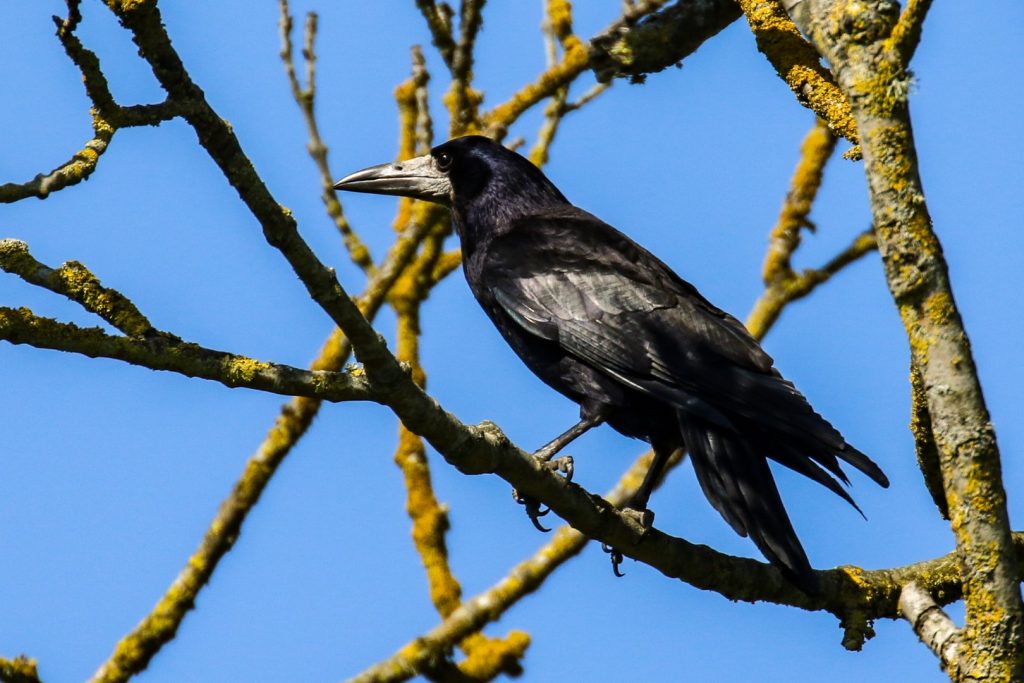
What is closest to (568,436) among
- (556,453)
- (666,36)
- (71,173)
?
(556,453)

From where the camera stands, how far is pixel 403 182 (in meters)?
7.34

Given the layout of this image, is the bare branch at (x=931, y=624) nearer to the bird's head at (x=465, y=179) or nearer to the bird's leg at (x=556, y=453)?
the bird's leg at (x=556, y=453)

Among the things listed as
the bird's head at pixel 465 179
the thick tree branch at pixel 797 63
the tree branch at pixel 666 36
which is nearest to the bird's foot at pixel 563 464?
the thick tree branch at pixel 797 63

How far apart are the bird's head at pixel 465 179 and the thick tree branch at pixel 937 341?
3.58 meters

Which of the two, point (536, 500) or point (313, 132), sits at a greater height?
point (313, 132)

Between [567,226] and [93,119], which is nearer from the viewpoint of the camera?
[93,119]

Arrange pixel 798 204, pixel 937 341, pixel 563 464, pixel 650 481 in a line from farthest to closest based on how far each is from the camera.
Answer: pixel 798 204
pixel 650 481
pixel 563 464
pixel 937 341

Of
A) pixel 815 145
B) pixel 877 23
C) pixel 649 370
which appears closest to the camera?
pixel 877 23

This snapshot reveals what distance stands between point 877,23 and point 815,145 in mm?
4565

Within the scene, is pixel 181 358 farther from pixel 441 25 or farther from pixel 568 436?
pixel 441 25

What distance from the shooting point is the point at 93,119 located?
141 inches

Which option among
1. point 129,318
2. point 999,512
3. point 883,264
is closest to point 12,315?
point 129,318

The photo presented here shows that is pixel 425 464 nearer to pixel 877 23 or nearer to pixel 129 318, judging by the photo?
pixel 129 318

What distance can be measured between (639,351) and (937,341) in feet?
8.27
